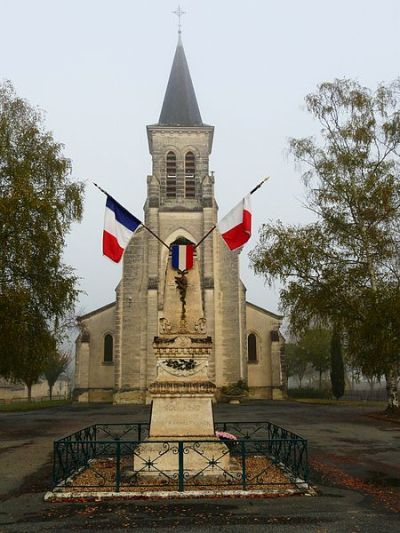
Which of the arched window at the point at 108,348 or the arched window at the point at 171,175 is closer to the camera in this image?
the arched window at the point at 108,348

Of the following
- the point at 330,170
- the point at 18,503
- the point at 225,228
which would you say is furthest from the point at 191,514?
the point at 330,170

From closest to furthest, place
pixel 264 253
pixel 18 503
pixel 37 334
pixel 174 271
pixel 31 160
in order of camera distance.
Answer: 1. pixel 18 503
2. pixel 174 271
3. pixel 37 334
4. pixel 31 160
5. pixel 264 253

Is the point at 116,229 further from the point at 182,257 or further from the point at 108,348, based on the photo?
the point at 108,348

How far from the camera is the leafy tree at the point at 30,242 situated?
17516 millimetres

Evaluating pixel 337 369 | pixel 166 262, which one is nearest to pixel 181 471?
pixel 166 262

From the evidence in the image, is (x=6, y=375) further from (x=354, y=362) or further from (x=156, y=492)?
(x=354, y=362)

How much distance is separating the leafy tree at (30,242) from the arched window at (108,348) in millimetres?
14880

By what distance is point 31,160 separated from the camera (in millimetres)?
20141

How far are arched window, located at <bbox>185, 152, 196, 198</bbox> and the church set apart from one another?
0.23 feet

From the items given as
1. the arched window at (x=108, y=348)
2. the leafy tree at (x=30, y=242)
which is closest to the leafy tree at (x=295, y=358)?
the arched window at (x=108, y=348)

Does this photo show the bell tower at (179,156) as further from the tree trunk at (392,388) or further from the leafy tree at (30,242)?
the tree trunk at (392,388)

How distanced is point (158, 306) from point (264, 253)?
1071 cm

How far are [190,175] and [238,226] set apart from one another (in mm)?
26749

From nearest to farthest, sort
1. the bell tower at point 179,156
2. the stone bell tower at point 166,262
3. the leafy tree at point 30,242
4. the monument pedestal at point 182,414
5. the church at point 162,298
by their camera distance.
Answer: the monument pedestal at point 182,414, the leafy tree at point 30,242, the stone bell tower at point 166,262, the church at point 162,298, the bell tower at point 179,156
